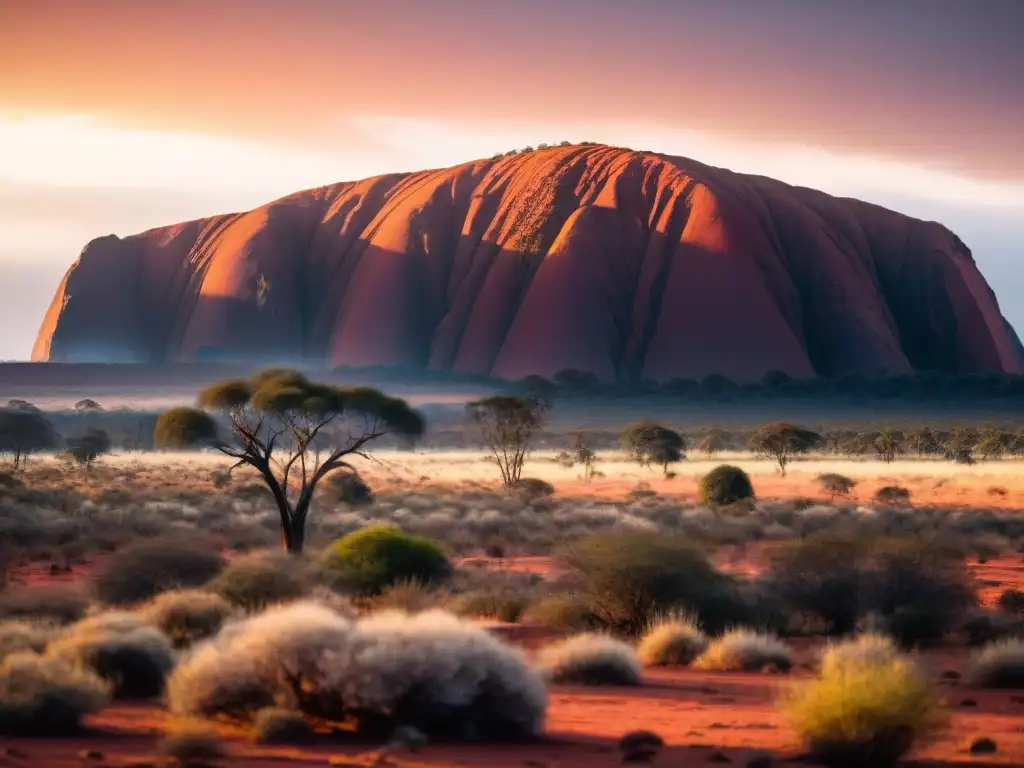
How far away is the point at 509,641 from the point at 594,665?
105 inches

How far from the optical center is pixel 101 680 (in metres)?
10.8

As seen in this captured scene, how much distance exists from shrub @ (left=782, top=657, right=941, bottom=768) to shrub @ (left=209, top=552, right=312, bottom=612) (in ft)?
25.6

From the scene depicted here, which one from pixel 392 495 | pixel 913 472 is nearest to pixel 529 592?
pixel 392 495

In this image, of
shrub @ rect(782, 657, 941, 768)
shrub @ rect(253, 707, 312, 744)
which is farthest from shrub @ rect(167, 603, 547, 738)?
shrub @ rect(782, 657, 941, 768)

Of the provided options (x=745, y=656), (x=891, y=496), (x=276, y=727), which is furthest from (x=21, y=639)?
(x=891, y=496)

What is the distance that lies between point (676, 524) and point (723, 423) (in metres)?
52.4

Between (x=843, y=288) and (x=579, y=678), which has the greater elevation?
(x=843, y=288)

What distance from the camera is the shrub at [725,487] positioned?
Answer: 38.7 m

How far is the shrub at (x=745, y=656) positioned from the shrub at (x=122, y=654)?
561 centimetres

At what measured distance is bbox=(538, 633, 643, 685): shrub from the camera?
12406 millimetres

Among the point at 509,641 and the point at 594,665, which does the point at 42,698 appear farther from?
the point at 509,641

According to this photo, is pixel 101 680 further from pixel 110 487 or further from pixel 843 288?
pixel 843 288

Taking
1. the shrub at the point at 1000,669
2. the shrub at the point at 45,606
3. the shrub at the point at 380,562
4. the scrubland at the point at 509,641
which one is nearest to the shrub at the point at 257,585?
the scrubland at the point at 509,641

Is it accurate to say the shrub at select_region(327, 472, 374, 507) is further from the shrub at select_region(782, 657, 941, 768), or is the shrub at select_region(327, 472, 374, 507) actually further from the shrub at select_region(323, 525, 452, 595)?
the shrub at select_region(782, 657, 941, 768)
